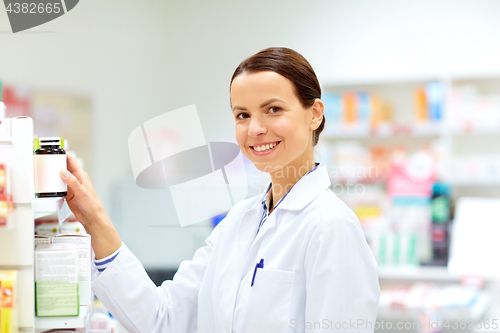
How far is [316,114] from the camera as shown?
1456 mm

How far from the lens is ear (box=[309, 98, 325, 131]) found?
144 centimetres

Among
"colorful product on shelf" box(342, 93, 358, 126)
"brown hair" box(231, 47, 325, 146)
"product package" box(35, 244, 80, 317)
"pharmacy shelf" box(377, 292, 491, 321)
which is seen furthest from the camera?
"colorful product on shelf" box(342, 93, 358, 126)

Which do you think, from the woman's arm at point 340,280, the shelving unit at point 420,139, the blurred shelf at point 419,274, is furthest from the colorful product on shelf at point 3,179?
the blurred shelf at point 419,274

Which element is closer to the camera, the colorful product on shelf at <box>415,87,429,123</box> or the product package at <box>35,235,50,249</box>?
the product package at <box>35,235,50,249</box>

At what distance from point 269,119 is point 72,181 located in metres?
0.56

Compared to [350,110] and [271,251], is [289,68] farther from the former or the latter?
[350,110]

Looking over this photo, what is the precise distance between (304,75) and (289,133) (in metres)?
0.18

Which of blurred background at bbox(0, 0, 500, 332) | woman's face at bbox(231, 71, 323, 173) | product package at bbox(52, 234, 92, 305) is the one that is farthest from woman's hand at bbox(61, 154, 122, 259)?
blurred background at bbox(0, 0, 500, 332)

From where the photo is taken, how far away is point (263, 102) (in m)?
1.34

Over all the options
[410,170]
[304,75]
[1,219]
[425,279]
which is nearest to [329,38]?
A: [410,170]

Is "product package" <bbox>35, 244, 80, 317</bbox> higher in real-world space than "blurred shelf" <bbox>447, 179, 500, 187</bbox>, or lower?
higher

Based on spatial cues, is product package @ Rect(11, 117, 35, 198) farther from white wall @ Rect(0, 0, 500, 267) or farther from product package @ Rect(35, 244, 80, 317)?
white wall @ Rect(0, 0, 500, 267)

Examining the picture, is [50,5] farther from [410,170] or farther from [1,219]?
[410,170]

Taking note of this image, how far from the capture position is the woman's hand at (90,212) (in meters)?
1.31
